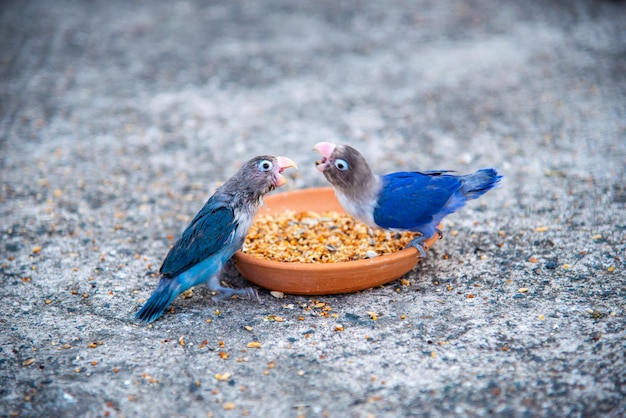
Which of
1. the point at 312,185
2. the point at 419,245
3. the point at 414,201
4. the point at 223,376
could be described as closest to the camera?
the point at 223,376

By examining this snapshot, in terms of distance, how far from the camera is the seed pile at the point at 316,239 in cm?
383

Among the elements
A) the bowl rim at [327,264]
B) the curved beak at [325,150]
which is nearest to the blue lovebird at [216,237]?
the bowl rim at [327,264]

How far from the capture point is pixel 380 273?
3.71 m

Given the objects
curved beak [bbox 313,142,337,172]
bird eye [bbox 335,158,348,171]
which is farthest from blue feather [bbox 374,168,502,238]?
curved beak [bbox 313,142,337,172]

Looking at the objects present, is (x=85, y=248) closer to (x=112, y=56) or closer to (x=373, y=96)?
(x=373, y=96)

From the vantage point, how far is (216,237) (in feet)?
11.8

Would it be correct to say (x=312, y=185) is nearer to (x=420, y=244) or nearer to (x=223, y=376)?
(x=420, y=244)

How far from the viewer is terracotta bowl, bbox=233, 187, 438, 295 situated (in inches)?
142

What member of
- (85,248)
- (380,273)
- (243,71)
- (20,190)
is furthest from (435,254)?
(243,71)

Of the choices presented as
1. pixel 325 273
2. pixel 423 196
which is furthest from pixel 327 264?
pixel 423 196

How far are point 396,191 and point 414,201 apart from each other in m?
0.12

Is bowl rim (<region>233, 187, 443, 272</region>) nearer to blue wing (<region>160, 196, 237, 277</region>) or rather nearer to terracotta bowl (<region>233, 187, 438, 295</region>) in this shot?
terracotta bowl (<region>233, 187, 438, 295</region>)

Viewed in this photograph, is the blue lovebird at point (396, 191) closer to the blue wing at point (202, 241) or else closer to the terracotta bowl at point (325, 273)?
the terracotta bowl at point (325, 273)

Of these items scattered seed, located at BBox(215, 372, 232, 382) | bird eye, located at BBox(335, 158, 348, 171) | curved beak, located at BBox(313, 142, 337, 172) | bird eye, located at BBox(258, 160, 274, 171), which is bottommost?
scattered seed, located at BBox(215, 372, 232, 382)
